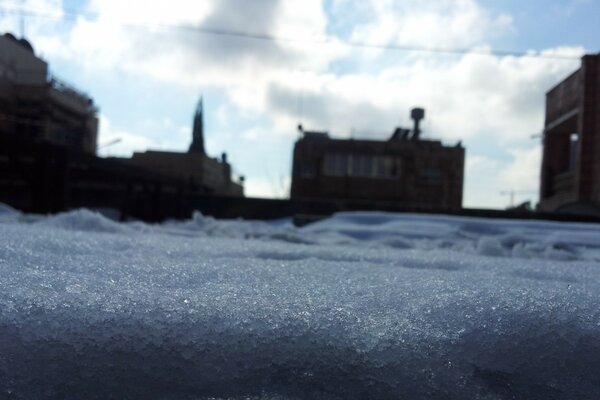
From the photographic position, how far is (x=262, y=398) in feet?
2.53

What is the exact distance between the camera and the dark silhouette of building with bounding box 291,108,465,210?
834 inches

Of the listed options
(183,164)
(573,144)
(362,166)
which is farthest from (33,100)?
(573,144)

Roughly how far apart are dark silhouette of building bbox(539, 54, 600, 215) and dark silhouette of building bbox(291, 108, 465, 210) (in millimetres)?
7559

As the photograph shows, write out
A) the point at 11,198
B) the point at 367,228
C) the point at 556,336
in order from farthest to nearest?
the point at 11,198
the point at 367,228
the point at 556,336

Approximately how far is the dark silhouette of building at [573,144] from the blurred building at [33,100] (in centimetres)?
1427

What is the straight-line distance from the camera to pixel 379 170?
2136cm

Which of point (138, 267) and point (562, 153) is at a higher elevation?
point (562, 153)

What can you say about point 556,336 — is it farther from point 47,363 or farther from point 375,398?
point 47,363

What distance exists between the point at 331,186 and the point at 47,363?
67.4 ft

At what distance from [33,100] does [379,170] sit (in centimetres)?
1348

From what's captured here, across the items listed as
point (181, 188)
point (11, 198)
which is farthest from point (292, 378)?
point (181, 188)

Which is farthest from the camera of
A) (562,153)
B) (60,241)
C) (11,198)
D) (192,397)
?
(562,153)

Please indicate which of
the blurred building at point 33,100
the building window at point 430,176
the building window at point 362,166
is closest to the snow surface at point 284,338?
the blurred building at point 33,100

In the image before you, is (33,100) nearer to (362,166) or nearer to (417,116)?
(362,166)
